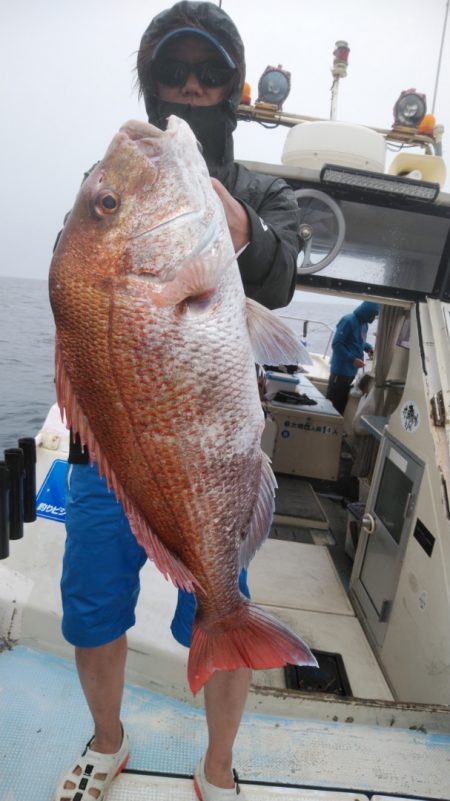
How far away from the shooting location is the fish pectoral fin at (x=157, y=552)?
1.22 meters

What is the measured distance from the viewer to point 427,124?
3527mm

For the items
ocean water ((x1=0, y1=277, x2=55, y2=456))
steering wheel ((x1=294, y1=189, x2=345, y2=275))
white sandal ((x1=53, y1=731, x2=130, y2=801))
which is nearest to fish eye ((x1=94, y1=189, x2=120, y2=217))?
white sandal ((x1=53, y1=731, x2=130, y2=801))

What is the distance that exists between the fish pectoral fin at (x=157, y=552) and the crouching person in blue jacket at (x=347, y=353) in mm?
7235

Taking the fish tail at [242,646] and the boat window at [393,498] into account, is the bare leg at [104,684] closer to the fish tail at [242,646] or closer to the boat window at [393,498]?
the fish tail at [242,646]

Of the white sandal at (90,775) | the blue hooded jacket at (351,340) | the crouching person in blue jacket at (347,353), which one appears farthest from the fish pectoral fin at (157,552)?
the blue hooded jacket at (351,340)

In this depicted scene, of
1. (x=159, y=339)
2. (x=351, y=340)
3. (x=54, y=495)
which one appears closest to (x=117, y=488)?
(x=159, y=339)

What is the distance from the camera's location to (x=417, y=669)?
256cm

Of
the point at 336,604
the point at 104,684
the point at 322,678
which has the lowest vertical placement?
the point at 336,604

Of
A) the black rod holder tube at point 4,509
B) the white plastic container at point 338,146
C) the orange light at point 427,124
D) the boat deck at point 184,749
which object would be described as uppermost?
the orange light at point 427,124

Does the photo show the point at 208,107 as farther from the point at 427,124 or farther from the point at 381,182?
the point at 427,124

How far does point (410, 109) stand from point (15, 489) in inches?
151

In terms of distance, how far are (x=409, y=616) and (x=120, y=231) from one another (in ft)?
8.67

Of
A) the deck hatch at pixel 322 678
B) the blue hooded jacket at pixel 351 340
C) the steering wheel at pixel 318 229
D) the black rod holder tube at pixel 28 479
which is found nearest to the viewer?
the black rod holder tube at pixel 28 479

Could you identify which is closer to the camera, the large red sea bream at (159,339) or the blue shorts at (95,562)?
the large red sea bream at (159,339)
